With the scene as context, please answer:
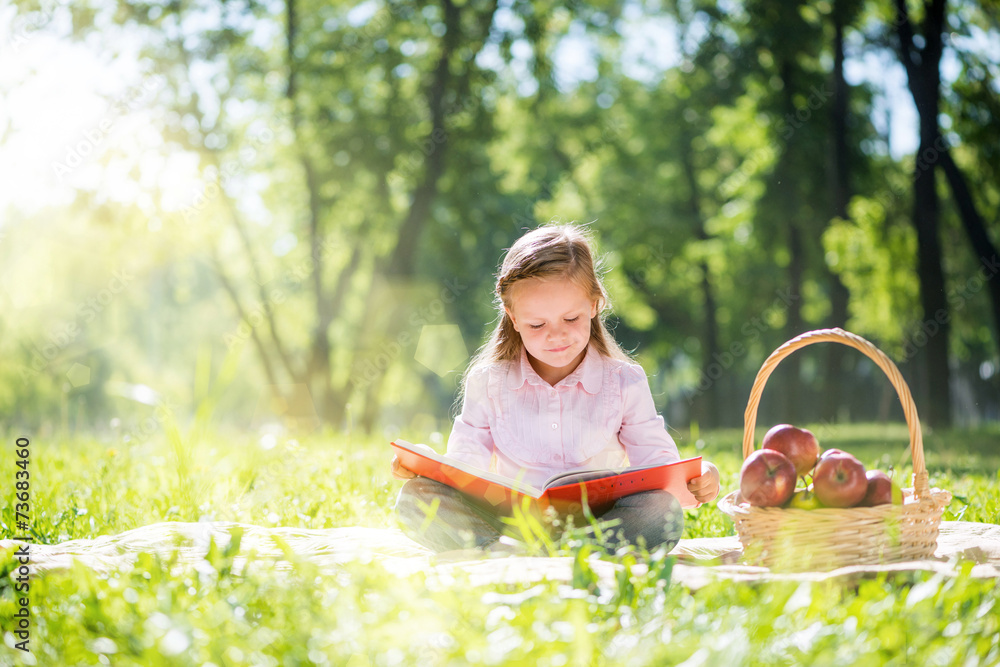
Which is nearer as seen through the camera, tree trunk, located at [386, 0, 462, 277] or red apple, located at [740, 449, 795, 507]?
red apple, located at [740, 449, 795, 507]

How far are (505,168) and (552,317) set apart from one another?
15.5 meters

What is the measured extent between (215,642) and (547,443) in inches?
72.5

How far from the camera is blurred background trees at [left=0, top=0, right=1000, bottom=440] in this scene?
11516 mm

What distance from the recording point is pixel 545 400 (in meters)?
3.30

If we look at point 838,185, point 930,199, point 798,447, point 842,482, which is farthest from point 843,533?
point 838,185

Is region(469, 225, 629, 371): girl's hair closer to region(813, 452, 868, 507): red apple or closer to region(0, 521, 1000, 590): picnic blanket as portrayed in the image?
region(0, 521, 1000, 590): picnic blanket

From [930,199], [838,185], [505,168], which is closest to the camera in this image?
[930,199]

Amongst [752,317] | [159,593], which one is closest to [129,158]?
[159,593]

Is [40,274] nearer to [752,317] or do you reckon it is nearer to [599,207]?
[599,207]

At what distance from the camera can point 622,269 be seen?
61.1 feet

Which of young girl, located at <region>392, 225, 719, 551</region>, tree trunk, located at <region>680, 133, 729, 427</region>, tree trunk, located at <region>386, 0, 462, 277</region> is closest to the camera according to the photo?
young girl, located at <region>392, 225, 719, 551</region>

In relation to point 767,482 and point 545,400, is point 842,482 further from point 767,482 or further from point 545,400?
point 545,400

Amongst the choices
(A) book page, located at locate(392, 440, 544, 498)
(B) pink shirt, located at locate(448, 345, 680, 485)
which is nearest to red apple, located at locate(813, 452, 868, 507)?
(B) pink shirt, located at locate(448, 345, 680, 485)

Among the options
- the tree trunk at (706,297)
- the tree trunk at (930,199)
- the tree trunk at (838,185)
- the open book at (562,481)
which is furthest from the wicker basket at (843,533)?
the tree trunk at (706,297)
